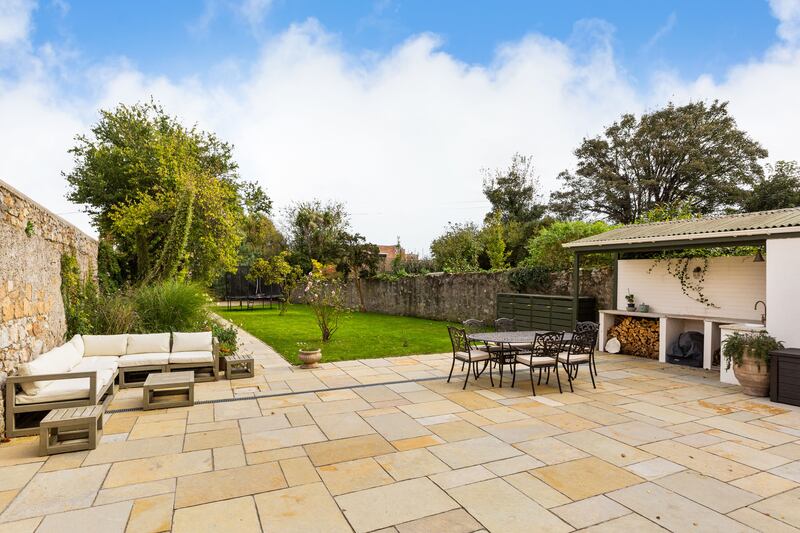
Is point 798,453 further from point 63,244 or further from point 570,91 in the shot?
point 570,91

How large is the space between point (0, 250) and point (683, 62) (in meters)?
12.1

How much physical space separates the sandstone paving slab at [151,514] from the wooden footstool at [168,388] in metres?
2.10

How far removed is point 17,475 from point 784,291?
24.8 feet

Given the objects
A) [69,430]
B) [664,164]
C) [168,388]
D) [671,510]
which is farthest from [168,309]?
[664,164]

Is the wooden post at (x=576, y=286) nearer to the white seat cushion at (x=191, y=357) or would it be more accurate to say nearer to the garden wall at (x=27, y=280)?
the white seat cushion at (x=191, y=357)

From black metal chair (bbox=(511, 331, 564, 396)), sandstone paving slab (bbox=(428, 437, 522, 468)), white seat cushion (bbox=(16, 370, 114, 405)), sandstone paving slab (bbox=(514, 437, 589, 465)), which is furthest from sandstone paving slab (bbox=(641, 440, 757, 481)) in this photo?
white seat cushion (bbox=(16, 370, 114, 405))

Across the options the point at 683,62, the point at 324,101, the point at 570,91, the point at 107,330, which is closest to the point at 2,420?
the point at 107,330

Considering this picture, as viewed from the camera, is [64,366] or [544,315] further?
[544,315]

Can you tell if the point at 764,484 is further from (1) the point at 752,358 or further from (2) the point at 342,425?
(2) the point at 342,425

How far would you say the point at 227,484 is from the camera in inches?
112

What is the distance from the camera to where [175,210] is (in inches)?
379

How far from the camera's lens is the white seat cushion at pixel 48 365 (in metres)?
3.81

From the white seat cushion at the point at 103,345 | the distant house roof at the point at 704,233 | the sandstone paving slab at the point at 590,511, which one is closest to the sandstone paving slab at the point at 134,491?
the sandstone paving slab at the point at 590,511

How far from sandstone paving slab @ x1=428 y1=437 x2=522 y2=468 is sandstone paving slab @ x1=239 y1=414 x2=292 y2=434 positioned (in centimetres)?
137
